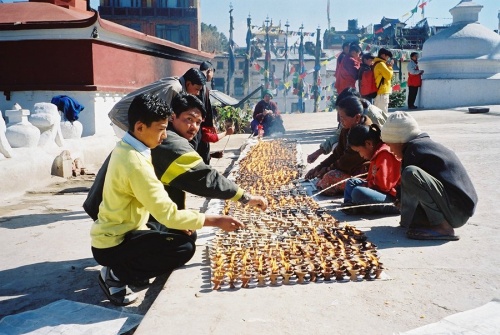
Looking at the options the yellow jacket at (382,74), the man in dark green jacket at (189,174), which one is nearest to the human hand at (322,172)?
the man in dark green jacket at (189,174)

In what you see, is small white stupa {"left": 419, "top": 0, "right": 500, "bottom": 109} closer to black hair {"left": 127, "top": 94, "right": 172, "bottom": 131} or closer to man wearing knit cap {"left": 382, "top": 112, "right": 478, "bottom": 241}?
man wearing knit cap {"left": 382, "top": 112, "right": 478, "bottom": 241}

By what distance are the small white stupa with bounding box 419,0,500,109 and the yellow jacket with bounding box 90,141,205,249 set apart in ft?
46.7

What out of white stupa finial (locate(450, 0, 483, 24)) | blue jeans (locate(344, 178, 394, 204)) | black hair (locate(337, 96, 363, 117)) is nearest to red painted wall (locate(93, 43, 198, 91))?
black hair (locate(337, 96, 363, 117))

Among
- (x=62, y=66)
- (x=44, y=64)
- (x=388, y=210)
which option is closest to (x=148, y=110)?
(x=388, y=210)

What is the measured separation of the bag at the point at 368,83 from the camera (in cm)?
877

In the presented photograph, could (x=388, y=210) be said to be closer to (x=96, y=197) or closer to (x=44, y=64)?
(x=96, y=197)

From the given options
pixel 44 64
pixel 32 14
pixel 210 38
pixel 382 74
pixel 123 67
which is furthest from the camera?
pixel 210 38

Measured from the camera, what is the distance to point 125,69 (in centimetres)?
1222

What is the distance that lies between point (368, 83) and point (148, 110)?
6.94m

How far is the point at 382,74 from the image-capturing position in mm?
8586

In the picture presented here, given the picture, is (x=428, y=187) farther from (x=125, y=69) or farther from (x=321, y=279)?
(x=125, y=69)

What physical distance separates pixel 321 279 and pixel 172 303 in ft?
2.77

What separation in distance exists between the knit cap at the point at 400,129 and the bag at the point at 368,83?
546 cm

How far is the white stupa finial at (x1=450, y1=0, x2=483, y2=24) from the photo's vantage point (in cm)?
1616
